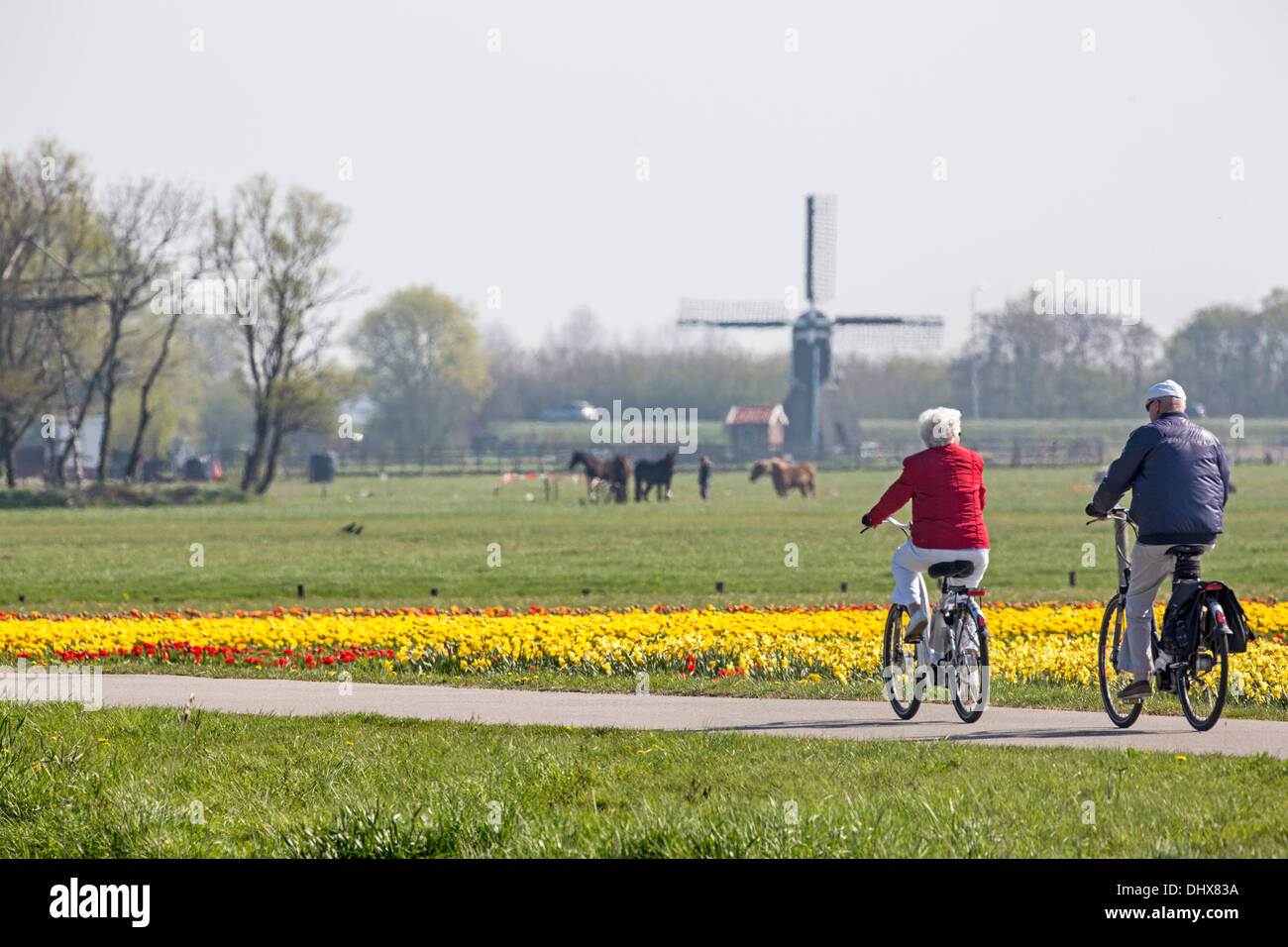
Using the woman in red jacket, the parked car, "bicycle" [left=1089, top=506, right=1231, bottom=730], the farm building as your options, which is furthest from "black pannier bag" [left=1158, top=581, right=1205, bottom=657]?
the parked car

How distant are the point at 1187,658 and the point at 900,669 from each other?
1.78 meters

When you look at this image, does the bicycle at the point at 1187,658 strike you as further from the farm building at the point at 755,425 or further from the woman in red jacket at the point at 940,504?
the farm building at the point at 755,425

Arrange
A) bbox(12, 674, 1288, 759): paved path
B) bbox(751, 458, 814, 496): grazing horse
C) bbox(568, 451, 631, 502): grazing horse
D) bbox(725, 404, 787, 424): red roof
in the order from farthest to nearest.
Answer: bbox(725, 404, 787, 424): red roof < bbox(751, 458, 814, 496): grazing horse < bbox(568, 451, 631, 502): grazing horse < bbox(12, 674, 1288, 759): paved path

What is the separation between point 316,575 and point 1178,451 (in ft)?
59.4

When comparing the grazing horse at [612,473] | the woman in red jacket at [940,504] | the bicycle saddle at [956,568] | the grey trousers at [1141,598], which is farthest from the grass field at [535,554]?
the grey trousers at [1141,598]

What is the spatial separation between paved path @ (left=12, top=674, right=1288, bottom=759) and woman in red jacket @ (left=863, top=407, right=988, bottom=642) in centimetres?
76

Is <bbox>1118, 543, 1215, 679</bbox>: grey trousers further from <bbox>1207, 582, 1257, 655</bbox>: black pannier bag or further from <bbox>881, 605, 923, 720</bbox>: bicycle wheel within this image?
<bbox>881, 605, 923, 720</bbox>: bicycle wheel

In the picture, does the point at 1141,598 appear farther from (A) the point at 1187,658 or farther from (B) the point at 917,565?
(B) the point at 917,565

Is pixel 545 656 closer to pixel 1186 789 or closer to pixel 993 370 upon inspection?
pixel 1186 789

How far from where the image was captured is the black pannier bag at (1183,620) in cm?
875

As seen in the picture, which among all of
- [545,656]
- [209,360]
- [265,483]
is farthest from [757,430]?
[545,656]

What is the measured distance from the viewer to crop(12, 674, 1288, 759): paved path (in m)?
8.88

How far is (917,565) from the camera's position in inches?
372

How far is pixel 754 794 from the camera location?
7.29 m
